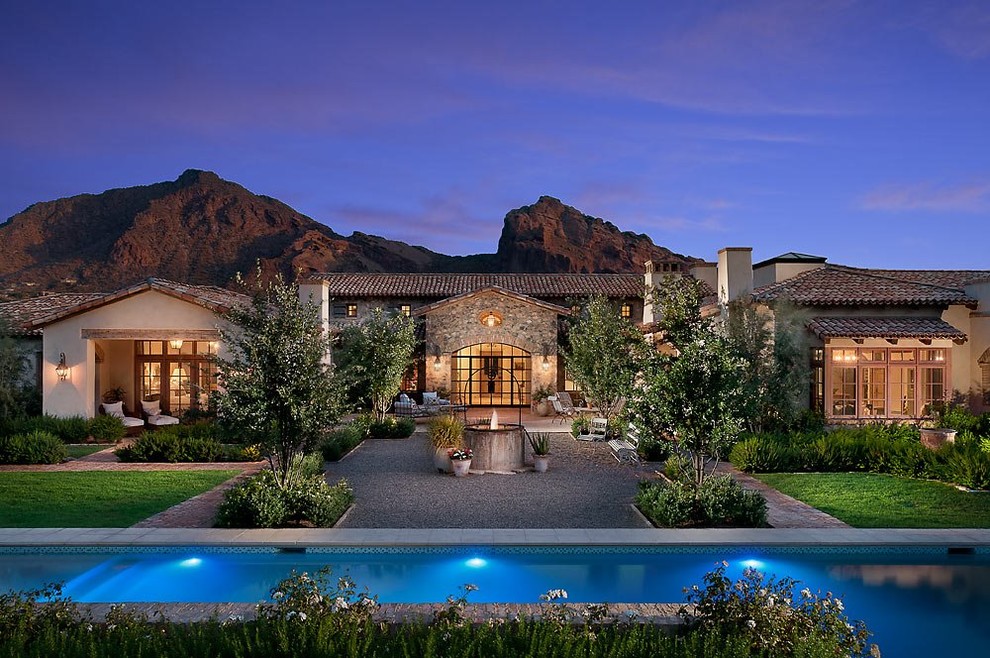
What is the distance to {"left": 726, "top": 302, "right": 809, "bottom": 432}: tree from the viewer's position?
1645 centimetres

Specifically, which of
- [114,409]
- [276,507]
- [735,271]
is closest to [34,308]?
[114,409]

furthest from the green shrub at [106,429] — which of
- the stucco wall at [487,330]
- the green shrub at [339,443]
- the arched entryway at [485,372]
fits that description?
the arched entryway at [485,372]

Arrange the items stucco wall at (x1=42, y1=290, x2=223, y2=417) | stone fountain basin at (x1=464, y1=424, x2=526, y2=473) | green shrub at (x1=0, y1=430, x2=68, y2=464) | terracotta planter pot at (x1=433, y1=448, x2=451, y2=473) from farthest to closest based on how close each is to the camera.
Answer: stucco wall at (x1=42, y1=290, x2=223, y2=417) → green shrub at (x1=0, y1=430, x2=68, y2=464) → stone fountain basin at (x1=464, y1=424, x2=526, y2=473) → terracotta planter pot at (x1=433, y1=448, x2=451, y2=473)

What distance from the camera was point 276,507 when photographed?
9.41 meters

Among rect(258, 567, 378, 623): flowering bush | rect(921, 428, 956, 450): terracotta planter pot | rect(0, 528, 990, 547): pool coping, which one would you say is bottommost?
rect(0, 528, 990, 547): pool coping

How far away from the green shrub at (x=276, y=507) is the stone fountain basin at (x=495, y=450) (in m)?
4.97

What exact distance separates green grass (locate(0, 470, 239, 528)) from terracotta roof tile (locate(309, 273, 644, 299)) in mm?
18351

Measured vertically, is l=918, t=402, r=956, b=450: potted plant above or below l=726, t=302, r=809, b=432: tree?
below

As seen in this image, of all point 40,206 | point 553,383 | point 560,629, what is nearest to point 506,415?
point 553,383

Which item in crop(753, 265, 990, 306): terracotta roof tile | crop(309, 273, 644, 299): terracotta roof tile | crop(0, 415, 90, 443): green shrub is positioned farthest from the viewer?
crop(309, 273, 644, 299): terracotta roof tile

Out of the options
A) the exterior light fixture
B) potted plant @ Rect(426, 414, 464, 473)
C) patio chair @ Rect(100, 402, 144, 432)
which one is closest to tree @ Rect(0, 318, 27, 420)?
patio chair @ Rect(100, 402, 144, 432)

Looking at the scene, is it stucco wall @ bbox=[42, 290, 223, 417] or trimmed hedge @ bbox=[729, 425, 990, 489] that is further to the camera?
stucco wall @ bbox=[42, 290, 223, 417]

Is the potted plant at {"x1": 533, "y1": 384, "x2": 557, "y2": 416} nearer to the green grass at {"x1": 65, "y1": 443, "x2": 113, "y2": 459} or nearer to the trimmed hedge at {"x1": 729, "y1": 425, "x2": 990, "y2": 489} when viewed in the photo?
the trimmed hedge at {"x1": 729, "y1": 425, "x2": 990, "y2": 489}

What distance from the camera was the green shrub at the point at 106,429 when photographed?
61.5 feet
